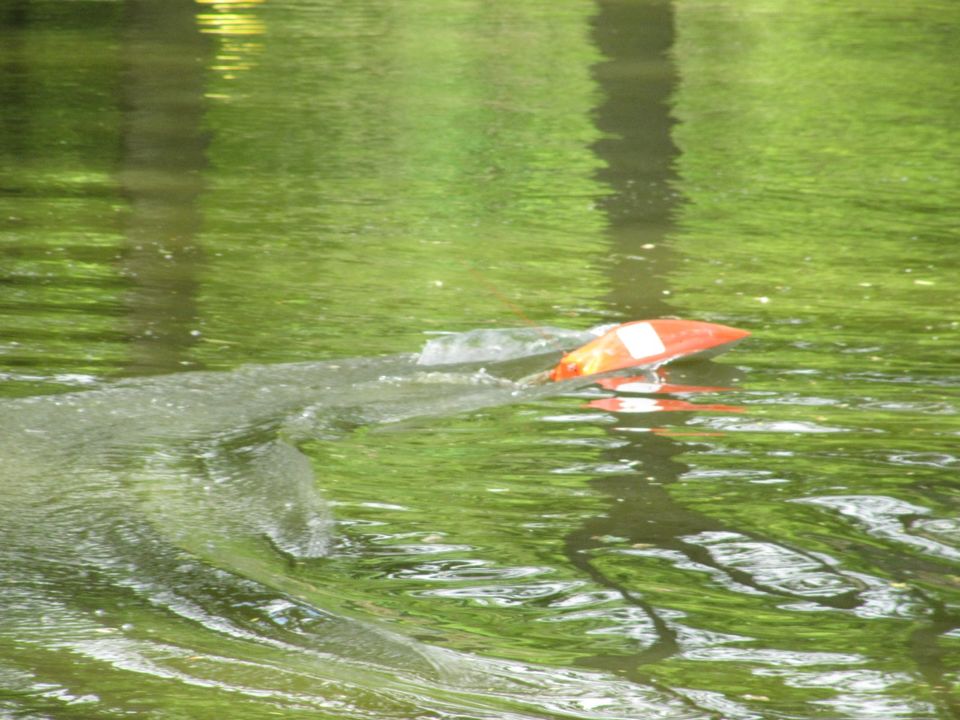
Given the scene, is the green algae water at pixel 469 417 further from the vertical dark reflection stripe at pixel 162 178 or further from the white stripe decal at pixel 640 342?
the white stripe decal at pixel 640 342

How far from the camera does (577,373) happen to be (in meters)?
6.95

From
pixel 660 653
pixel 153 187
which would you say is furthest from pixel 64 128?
pixel 660 653

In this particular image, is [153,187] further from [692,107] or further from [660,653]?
[660,653]

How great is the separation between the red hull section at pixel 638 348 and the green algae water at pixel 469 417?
121mm

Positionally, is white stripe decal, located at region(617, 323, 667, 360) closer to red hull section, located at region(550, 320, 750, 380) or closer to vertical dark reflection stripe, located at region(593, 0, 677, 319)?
red hull section, located at region(550, 320, 750, 380)

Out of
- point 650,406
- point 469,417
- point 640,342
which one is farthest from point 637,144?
point 469,417

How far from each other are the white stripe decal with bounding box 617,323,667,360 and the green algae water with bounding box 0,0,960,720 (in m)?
0.16

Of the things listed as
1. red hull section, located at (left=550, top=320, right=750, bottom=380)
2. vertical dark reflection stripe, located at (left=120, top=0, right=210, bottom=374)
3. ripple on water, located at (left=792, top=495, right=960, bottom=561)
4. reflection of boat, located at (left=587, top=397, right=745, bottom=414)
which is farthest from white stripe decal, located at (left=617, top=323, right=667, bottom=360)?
vertical dark reflection stripe, located at (left=120, top=0, right=210, bottom=374)

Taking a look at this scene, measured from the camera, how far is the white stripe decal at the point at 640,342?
6922mm

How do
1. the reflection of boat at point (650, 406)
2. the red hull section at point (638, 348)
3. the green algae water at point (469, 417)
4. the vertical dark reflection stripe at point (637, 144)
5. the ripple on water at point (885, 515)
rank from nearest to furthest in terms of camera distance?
the green algae water at point (469, 417), the ripple on water at point (885, 515), the reflection of boat at point (650, 406), the red hull section at point (638, 348), the vertical dark reflection stripe at point (637, 144)

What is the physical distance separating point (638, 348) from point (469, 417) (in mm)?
875

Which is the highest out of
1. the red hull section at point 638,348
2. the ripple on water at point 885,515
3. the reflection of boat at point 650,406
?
the red hull section at point 638,348

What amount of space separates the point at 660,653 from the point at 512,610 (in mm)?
481

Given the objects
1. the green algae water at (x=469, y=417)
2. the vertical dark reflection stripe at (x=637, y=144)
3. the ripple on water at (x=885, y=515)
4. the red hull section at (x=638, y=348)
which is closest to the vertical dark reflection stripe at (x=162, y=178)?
the green algae water at (x=469, y=417)
